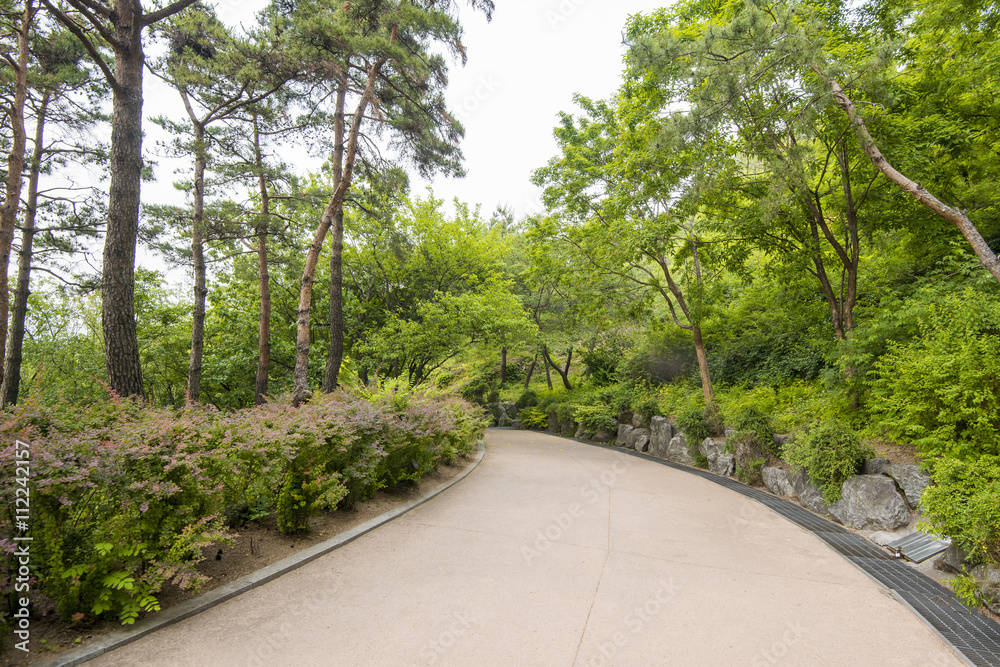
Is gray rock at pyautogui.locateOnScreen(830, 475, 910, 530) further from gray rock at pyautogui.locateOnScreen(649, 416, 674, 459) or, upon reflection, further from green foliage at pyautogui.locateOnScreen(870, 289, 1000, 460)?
gray rock at pyautogui.locateOnScreen(649, 416, 674, 459)

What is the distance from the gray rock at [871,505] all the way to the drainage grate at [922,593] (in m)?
0.20

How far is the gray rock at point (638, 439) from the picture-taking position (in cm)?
1137

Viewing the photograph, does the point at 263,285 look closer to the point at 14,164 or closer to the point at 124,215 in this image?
the point at 14,164

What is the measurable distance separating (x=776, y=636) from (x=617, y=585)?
111 centimetres

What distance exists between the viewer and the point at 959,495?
3.57 m

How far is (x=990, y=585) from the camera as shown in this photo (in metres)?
3.25

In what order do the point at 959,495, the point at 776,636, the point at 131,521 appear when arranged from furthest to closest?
the point at 959,495
the point at 776,636
the point at 131,521

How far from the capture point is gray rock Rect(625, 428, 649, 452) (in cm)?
1137

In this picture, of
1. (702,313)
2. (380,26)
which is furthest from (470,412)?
(380,26)

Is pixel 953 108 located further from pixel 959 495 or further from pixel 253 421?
pixel 253 421

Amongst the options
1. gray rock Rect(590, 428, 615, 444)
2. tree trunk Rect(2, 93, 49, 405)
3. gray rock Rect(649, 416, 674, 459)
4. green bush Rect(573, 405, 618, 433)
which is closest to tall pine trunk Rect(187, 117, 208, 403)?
tree trunk Rect(2, 93, 49, 405)

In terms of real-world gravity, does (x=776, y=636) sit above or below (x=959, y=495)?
below

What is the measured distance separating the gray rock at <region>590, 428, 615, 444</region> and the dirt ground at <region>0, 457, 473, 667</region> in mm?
7737

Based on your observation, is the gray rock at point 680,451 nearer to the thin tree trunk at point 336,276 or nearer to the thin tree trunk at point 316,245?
the thin tree trunk at point 336,276
